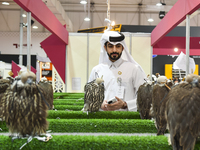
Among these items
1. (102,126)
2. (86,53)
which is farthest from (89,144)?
(86,53)

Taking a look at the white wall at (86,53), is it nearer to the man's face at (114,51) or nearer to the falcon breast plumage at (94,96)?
the man's face at (114,51)

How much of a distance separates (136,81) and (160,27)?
11.0 ft

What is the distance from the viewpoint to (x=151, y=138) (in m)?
0.93

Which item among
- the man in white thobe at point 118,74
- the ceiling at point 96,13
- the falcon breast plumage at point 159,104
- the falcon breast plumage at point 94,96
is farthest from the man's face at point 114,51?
the ceiling at point 96,13

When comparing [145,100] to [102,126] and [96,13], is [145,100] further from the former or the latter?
[96,13]

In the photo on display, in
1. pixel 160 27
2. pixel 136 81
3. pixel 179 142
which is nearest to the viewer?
pixel 179 142

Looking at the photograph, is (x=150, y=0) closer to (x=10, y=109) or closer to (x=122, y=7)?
(x=122, y=7)

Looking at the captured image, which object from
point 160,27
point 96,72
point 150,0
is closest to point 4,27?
point 150,0

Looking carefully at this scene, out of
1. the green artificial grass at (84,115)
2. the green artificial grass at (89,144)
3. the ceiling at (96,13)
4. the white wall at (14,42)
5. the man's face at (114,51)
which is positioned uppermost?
the ceiling at (96,13)

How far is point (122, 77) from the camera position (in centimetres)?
197

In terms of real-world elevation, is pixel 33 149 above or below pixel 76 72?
below

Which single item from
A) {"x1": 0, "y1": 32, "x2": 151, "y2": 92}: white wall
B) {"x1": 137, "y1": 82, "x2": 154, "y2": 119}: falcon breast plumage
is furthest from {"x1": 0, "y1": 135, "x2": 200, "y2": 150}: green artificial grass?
{"x1": 0, "y1": 32, "x2": 151, "y2": 92}: white wall

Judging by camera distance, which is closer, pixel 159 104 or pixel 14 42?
pixel 159 104

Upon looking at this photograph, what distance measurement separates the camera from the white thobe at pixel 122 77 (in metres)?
1.95
